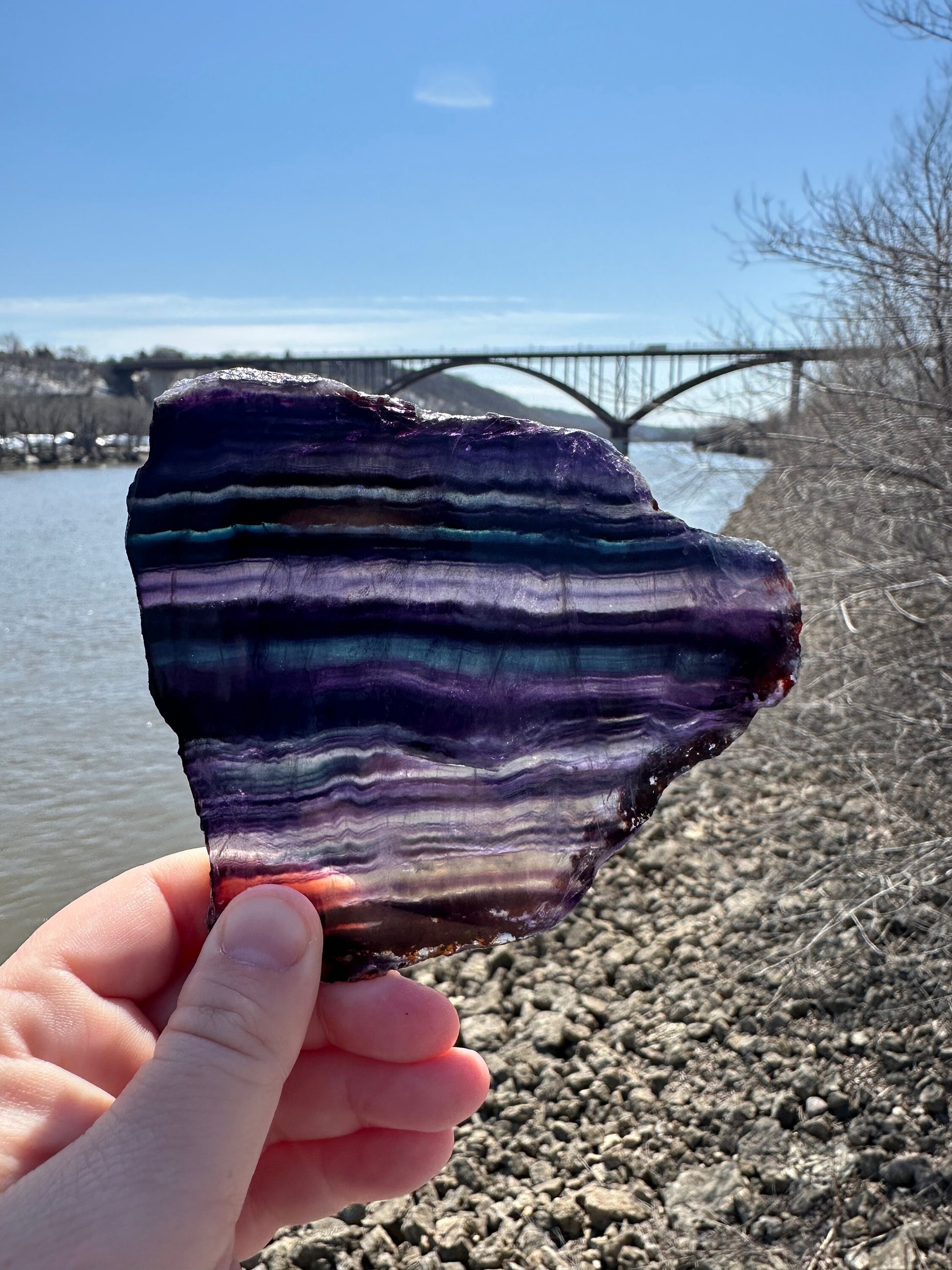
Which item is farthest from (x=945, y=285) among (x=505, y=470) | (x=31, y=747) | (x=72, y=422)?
(x=72, y=422)

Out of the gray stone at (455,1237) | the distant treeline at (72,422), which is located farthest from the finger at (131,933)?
the distant treeline at (72,422)

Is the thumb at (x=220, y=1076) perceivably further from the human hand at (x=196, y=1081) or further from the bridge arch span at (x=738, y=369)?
the bridge arch span at (x=738, y=369)

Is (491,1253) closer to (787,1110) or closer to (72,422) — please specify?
(787,1110)

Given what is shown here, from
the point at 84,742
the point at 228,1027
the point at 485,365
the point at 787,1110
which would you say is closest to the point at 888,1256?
the point at 787,1110

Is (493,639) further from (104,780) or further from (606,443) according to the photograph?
(104,780)

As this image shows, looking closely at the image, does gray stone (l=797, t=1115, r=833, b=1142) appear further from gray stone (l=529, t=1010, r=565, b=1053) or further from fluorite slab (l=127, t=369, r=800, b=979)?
fluorite slab (l=127, t=369, r=800, b=979)

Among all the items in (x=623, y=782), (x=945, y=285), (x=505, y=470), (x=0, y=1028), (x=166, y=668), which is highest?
(x=945, y=285)

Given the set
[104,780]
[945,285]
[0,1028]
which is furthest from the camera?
[104,780]
